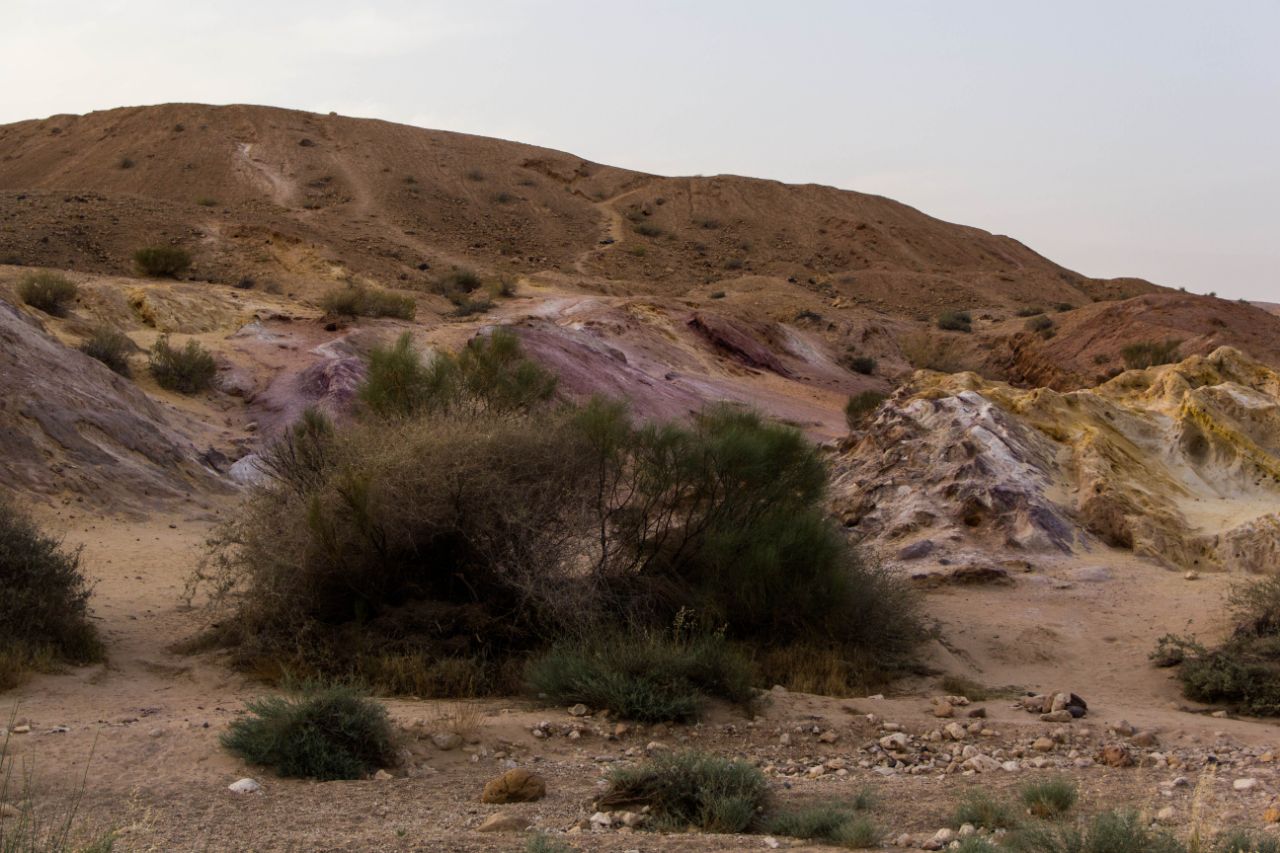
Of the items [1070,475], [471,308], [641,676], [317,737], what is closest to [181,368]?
[471,308]

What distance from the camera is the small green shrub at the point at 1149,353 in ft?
83.2

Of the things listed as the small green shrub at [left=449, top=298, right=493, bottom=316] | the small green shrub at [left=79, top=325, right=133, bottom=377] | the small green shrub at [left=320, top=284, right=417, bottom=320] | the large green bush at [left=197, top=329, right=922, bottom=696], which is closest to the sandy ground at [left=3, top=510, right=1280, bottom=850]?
the large green bush at [left=197, top=329, right=922, bottom=696]

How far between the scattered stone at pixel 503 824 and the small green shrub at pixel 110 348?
532 inches

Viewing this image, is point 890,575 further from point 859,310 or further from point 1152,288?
point 1152,288

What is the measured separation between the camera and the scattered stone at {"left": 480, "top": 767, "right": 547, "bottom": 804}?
217 inches

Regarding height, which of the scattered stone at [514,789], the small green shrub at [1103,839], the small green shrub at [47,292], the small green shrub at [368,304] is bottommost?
the scattered stone at [514,789]

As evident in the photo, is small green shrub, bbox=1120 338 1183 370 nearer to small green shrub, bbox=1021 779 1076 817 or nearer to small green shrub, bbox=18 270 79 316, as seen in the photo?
small green shrub, bbox=18 270 79 316

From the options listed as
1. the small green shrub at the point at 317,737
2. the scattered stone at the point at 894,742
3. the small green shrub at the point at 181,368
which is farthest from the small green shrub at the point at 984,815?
the small green shrub at the point at 181,368

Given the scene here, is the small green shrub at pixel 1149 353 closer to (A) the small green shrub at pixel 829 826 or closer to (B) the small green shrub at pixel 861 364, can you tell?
(B) the small green shrub at pixel 861 364

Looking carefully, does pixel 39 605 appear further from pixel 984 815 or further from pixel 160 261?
pixel 160 261

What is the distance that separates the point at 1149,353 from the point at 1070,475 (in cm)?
1507

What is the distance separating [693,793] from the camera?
208 inches

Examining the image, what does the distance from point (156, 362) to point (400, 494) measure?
11.1m

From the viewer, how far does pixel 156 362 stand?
17.6m
